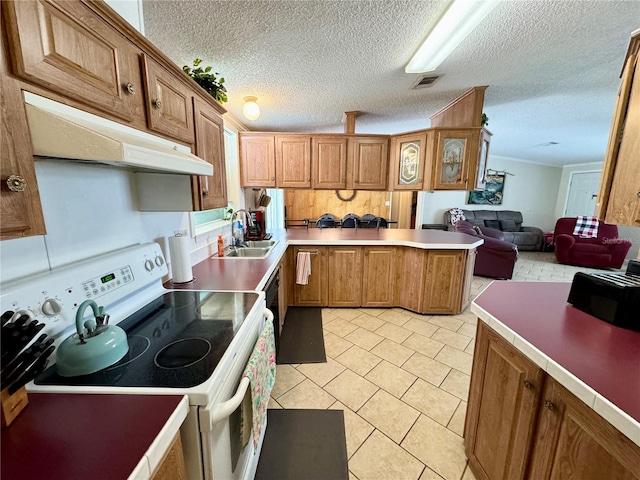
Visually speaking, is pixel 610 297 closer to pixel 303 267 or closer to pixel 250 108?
pixel 303 267

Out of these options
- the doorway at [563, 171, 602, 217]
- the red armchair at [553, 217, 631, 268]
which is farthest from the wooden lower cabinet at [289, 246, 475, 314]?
the doorway at [563, 171, 602, 217]

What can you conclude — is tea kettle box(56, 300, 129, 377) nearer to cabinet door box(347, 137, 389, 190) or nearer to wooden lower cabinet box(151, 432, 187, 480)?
wooden lower cabinet box(151, 432, 187, 480)

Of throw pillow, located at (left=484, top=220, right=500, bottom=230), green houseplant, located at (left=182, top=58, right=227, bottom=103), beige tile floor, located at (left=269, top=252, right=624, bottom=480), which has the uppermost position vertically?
green houseplant, located at (left=182, top=58, right=227, bottom=103)

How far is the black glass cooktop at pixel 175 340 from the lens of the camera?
75cm

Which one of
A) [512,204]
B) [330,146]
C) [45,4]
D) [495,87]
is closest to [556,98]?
[495,87]

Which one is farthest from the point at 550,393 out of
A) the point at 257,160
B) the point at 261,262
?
the point at 257,160

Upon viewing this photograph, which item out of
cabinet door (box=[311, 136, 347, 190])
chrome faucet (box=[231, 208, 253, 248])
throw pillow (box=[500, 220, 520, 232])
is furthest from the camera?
throw pillow (box=[500, 220, 520, 232])

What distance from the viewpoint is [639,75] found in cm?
92

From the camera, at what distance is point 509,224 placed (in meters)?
6.72

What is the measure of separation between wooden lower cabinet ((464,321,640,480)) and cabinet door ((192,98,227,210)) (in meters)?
1.66

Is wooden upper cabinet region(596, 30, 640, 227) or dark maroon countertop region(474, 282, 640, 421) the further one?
wooden upper cabinet region(596, 30, 640, 227)

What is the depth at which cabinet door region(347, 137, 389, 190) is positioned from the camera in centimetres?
338

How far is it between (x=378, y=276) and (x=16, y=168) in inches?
117

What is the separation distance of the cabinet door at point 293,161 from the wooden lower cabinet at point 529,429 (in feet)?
9.08
